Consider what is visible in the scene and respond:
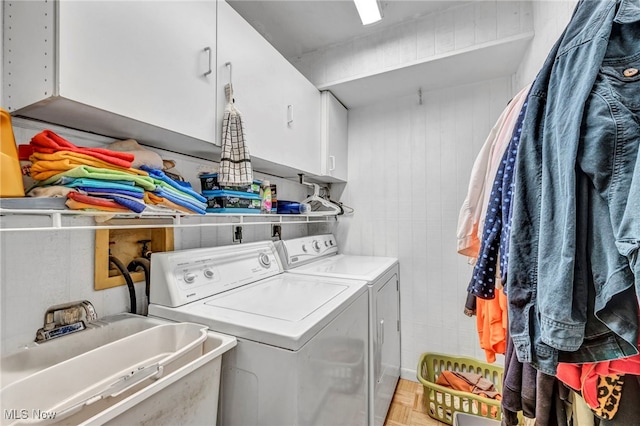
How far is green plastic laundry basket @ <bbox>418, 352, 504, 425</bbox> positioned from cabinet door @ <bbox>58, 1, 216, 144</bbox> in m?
2.09

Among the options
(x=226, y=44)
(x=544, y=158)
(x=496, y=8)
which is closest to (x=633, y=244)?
(x=544, y=158)

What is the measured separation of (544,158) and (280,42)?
2.19m

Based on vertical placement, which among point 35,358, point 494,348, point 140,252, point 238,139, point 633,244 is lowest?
point 494,348

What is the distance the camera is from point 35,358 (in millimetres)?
845

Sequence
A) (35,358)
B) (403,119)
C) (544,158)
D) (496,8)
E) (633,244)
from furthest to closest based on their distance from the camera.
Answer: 1. (403,119)
2. (496,8)
3. (35,358)
4. (544,158)
5. (633,244)

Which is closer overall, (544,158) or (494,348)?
(544,158)

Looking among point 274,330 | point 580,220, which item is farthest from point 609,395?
point 274,330

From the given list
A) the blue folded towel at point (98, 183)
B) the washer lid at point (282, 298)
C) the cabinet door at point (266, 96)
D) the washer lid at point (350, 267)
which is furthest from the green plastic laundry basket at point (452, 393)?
the blue folded towel at point (98, 183)

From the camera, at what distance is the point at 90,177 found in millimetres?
798

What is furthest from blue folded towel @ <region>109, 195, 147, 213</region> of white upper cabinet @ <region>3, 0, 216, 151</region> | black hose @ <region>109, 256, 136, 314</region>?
black hose @ <region>109, 256, 136, 314</region>

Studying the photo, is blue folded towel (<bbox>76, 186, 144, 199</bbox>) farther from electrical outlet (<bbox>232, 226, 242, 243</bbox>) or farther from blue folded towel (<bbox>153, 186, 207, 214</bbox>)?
electrical outlet (<bbox>232, 226, 242, 243</bbox>)

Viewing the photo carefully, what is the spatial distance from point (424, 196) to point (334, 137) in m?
0.91

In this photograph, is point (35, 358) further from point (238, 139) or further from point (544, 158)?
point (544, 158)

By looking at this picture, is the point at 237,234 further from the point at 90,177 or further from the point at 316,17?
the point at 316,17
